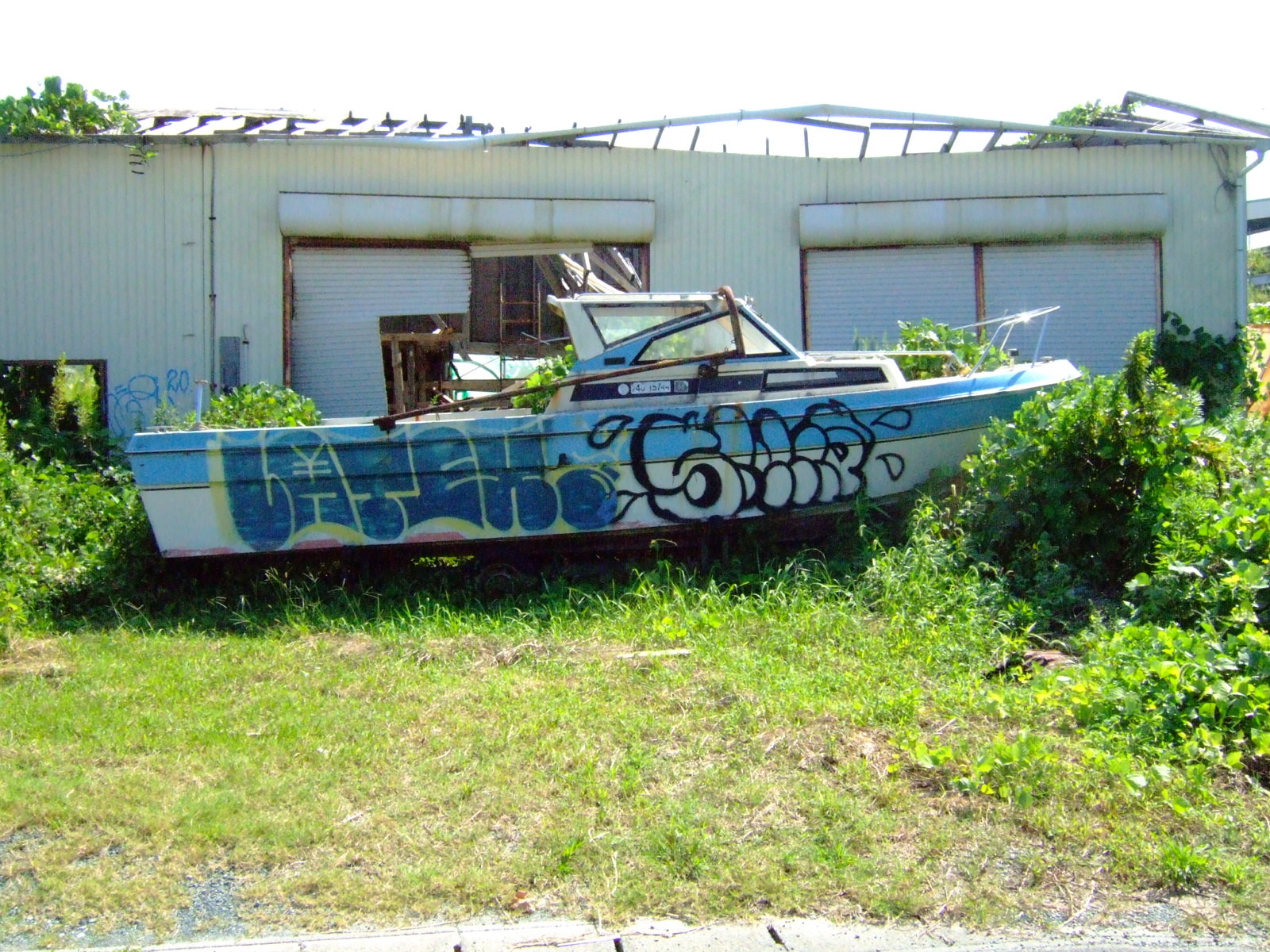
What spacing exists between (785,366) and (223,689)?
4458 millimetres

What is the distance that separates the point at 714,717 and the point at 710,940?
168 centimetres

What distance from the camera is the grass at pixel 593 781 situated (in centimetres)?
409

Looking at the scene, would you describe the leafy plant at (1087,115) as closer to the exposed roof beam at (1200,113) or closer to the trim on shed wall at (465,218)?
the exposed roof beam at (1200,113)

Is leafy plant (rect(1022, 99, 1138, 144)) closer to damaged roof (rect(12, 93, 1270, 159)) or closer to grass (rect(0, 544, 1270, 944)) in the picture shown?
damaged roof (rect(12, 93, 1270, 159))

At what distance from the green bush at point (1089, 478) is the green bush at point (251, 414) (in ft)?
17.4

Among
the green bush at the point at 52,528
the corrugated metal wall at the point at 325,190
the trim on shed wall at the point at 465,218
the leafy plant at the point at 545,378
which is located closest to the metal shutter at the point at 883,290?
the corrugated metal wall at the point at 325,190

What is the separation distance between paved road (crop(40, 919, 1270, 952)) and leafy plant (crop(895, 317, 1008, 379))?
236 inches

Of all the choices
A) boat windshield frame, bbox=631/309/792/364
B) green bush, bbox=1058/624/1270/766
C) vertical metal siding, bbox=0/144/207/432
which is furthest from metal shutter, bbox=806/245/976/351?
green bush, bbox=1058/624/1270/766

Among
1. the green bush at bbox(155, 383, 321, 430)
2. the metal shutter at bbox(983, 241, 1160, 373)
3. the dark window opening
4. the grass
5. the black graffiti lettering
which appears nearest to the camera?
the grass

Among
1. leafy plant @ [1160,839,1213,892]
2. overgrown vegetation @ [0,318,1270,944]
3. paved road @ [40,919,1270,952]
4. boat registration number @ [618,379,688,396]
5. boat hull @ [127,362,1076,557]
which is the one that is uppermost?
boat registration number @ [618,379,688,396]

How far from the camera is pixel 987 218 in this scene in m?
12.5

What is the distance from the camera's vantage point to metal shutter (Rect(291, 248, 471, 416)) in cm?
1213

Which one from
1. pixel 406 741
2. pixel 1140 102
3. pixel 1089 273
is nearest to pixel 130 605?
pixel 406 741

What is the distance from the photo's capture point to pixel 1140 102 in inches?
538
